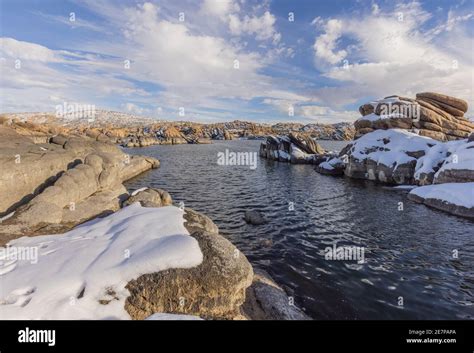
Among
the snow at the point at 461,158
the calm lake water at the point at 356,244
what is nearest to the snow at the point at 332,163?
the calm lake water at the point at 356,244

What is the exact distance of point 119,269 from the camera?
8.27 m

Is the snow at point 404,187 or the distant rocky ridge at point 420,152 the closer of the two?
the distant rocky ridge at point 420,152

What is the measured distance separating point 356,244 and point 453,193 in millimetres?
14321

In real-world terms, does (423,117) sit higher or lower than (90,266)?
higher

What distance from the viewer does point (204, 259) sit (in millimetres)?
8953

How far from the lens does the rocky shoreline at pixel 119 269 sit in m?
7.33

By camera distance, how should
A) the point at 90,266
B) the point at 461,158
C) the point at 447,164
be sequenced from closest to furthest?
1. the point at 90,266
2. the point at 461,158
3. the point at 447,164

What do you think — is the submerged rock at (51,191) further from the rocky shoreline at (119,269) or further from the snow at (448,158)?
the snow at (448,158)

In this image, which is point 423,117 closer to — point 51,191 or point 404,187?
point 404,187

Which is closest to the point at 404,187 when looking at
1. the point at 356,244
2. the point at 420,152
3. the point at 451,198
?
the point at 420,152

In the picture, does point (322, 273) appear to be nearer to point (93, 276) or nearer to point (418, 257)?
point (418, 257)

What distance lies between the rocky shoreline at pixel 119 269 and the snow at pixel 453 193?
20.5 meters
